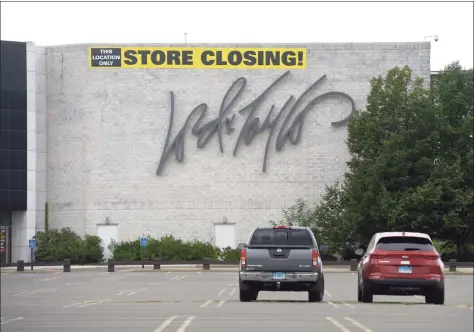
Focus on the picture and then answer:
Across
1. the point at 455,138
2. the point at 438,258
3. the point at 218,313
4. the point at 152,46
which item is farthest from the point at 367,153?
the point at 218,313

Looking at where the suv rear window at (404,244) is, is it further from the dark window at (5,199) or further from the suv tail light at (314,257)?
the dark window at (5,199)

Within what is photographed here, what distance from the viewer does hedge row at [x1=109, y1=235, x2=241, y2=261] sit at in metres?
88.0

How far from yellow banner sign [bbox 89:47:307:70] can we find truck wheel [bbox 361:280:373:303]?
199ft

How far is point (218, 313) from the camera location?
26.0m

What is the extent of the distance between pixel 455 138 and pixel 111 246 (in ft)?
84.6

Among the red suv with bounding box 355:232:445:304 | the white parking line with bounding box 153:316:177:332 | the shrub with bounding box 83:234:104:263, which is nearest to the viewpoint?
the white parking line with bounding box 153:316:177:332

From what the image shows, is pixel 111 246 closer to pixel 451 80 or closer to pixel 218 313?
pixel 451 80

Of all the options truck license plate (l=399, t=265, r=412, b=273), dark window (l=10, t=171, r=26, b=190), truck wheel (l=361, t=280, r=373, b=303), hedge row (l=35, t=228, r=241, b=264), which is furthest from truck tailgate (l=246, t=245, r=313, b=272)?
dark window (l=10, t=171, r=26, b=190)

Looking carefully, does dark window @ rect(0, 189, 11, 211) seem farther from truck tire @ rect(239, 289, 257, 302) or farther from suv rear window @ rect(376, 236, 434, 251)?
suv rear window @ rect(376, 236, 434, 251)

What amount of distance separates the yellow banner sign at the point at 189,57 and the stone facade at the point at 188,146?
0.50m

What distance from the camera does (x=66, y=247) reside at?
8894cm

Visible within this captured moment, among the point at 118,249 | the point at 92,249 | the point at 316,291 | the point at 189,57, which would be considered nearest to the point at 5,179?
the point at 92,249

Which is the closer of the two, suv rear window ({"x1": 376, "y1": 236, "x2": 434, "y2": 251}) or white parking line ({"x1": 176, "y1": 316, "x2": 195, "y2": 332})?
white parking line ({"x1": 176, "y1": 316, "x2": 195, "y2": 332})

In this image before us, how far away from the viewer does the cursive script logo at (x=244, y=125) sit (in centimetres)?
9100
